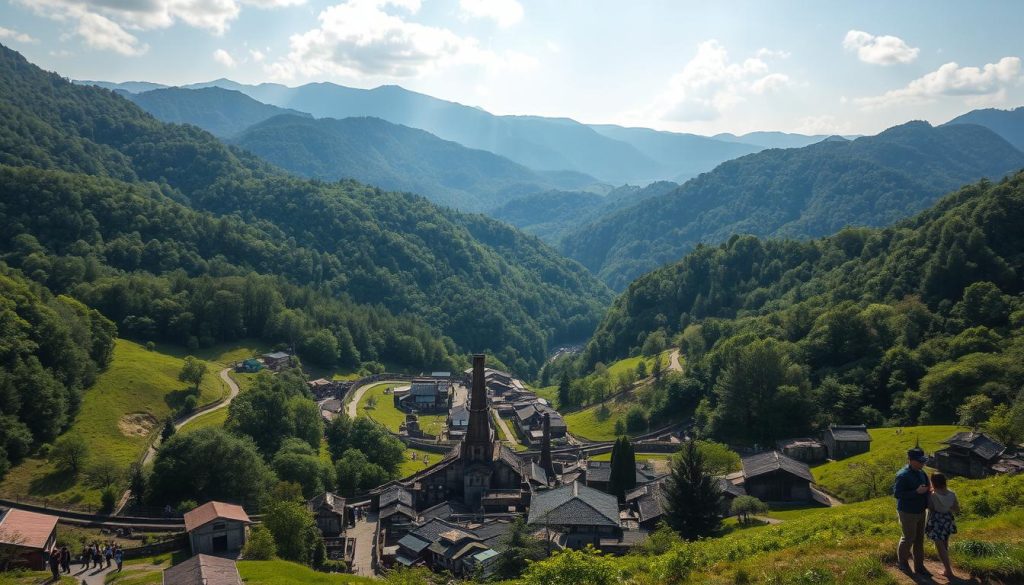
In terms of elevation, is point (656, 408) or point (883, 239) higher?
point (883, 239)

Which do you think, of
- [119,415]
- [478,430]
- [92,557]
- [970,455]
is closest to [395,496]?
[478,430]

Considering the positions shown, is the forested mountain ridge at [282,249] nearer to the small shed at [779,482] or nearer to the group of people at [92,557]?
the group of people at [92,557]

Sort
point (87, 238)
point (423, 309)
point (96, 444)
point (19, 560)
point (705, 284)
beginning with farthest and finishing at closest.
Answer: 1. point (423, 309)
2. point (705, 284)
3. point (87, 238)
4. point (96, 444)
5. point (19, 560)

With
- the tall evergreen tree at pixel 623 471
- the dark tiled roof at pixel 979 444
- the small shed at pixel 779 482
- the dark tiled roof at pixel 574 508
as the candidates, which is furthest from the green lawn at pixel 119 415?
the dark tiled roof at pixel 979 444

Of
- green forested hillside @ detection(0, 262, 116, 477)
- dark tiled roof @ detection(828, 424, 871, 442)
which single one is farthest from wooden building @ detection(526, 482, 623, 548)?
green forested hillside @ detection(0, 262, 116, 477)

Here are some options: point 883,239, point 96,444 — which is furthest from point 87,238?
point 883,239

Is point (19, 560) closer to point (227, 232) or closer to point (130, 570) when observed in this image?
point (130, 570)

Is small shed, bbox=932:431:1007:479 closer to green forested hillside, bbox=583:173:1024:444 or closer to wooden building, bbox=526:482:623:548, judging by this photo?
green forested hillside, bbox=583:173:1024:444

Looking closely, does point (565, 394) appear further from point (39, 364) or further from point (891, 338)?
point (39, 364)
